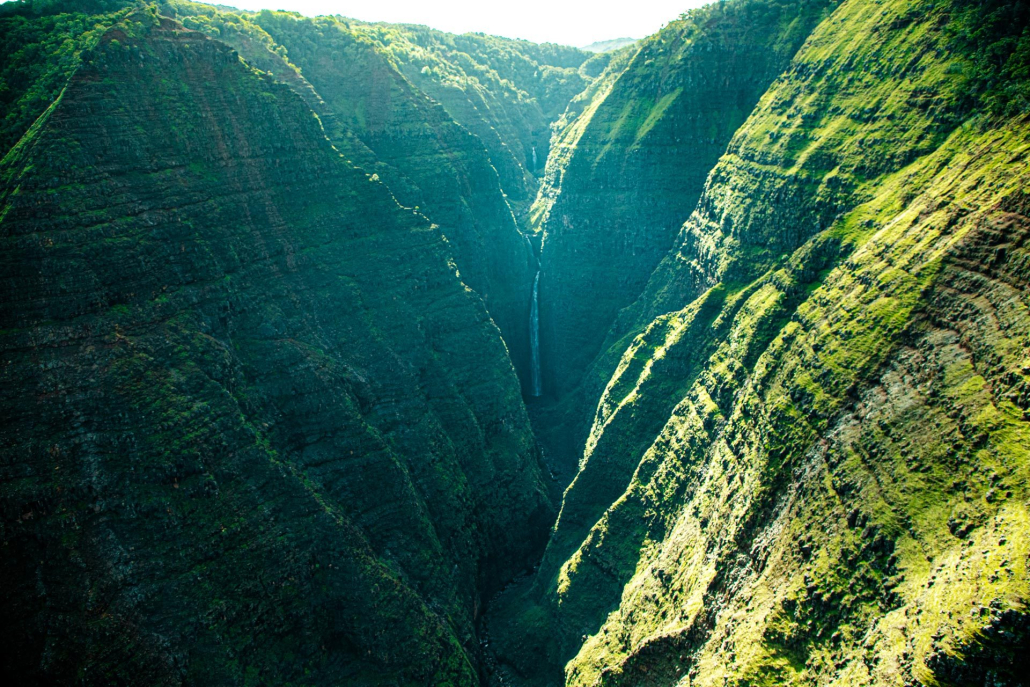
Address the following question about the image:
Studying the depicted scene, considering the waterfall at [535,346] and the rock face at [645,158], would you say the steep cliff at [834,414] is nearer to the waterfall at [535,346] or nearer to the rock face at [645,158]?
the rock face at [645,158]

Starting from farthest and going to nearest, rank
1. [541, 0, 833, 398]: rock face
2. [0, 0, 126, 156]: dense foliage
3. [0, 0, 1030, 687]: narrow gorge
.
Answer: [541, 0, 833, 398]: rock face < [0, 0, 126, 156]: dense foliage < [0, 0, 1030, 687]: narrow gorge

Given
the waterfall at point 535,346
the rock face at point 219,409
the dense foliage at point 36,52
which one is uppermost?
the dense foliage at point 36,52

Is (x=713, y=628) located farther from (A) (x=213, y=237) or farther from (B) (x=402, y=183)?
(B) (x=402, y=183)

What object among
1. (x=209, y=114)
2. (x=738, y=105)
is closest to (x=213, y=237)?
(x=209, y=114)

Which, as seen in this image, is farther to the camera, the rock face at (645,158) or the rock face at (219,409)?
the rock face at (645,158)

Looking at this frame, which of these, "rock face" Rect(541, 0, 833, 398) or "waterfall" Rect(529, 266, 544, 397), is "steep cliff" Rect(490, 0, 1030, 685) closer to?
"rock face" Rect(541, 0, 833, 398)

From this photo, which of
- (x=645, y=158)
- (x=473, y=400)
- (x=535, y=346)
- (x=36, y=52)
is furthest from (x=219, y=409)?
(x=645, y=158)

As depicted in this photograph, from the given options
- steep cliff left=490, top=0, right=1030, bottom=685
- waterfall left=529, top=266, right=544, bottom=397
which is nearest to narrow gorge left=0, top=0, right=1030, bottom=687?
steep cliff left=490, top=0, right=1030, bottom=685

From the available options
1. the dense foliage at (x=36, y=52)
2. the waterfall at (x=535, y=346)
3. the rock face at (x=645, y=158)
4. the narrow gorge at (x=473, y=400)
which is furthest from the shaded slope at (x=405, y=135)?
the dense foliage at (x=36, y=52)
